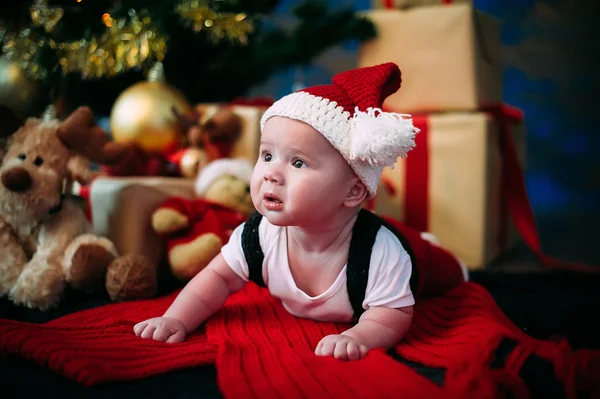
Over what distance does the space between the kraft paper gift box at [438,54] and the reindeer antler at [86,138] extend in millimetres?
790

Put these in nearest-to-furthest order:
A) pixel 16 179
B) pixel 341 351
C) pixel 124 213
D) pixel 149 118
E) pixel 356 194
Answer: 1. pixel 341 351
2. pixel 356 194
3. pixel 16 179
4. pixel 124 213
5. pixel 149 118

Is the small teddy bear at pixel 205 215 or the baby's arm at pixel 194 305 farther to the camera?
the small teddy bear at pixel 205 215

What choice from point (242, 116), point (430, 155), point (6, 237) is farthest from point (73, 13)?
point (430, 155)

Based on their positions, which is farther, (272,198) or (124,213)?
(124,213)

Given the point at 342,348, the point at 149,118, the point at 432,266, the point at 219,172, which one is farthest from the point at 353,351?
the point at 149,118

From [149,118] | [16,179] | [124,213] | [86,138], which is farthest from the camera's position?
[149,118]

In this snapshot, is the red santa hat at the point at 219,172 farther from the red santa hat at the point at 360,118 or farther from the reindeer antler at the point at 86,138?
the red santa hat at the point at 360,118

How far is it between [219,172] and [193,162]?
0.41ft

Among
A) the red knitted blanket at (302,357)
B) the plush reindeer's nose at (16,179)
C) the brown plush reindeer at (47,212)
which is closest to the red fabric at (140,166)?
the brown plush reindeer at (47,212)

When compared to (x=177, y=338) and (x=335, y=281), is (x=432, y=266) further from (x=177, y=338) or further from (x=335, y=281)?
(x=177, y=338)

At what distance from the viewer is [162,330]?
74cm

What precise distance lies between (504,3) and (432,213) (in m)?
1.10

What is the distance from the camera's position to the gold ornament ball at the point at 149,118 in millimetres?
1376

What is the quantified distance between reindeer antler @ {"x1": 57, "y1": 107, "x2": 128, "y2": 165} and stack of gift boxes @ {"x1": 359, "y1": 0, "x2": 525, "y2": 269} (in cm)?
68
